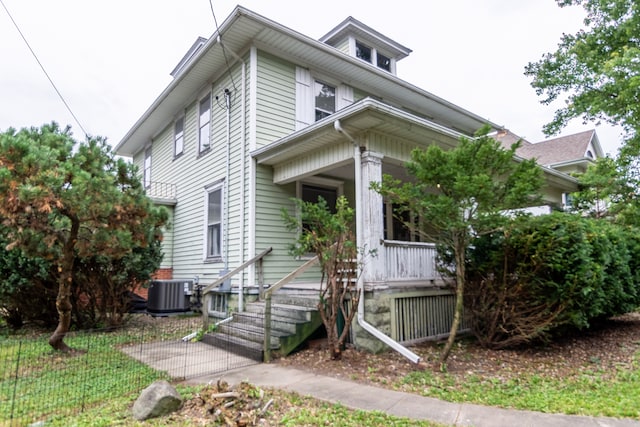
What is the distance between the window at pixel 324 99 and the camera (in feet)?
→ 31.2

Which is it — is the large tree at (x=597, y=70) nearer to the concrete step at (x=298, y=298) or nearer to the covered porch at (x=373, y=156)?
the covered porch at (x=373, y=156)

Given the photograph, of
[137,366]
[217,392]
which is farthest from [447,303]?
[137,366]

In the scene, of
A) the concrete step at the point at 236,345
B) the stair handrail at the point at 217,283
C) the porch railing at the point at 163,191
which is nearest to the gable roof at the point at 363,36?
the porch railing at the point at 163,191

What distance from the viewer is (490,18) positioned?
38.8 feet

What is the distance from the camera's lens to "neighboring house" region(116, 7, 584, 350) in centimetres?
610

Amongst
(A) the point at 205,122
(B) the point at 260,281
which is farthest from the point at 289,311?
(A) the point at 205,122

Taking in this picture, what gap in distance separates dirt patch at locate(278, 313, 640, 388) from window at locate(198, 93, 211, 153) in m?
6.29

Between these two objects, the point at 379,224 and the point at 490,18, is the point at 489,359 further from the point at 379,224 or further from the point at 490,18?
the point at 490,18

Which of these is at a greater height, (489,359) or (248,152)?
(248,152)

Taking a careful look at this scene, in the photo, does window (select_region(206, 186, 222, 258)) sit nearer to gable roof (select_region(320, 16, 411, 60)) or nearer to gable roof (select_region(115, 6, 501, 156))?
gable roof (select_region(115, 6, 501, 156))

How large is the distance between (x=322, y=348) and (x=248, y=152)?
4315mm

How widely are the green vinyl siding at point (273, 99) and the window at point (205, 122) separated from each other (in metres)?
2.17

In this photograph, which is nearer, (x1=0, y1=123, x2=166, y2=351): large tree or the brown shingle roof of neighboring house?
(x1=0, y1=123, x2=166, y2=351): large tree

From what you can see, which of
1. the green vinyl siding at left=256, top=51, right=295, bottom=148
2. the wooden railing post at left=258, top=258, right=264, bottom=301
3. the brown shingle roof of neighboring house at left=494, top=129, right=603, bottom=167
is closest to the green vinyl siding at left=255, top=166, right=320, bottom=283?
the wooden railing post at left=258, top=258, right=264, bottom=301
